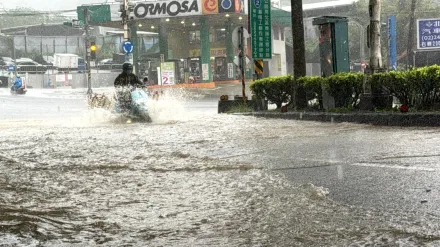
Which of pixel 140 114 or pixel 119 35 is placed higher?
pixel 119 35

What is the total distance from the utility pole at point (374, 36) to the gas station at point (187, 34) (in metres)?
29.0

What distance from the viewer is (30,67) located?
6656 centimetres

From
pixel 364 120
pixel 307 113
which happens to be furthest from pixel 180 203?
pixel 307 113

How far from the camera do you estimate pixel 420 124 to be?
12.0 metres

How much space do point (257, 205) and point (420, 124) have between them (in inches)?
300

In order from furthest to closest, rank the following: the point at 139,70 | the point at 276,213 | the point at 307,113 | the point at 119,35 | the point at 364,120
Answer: the point at 119,35 → the point at 139,70 → the point at 307,113 → the point at 364,120 → the point at 276,213

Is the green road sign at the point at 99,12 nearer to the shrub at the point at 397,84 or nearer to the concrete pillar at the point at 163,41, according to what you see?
the concrete pillar at the point at 163,41

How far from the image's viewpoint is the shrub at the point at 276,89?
1859 cm

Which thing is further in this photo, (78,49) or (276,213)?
(78,49)

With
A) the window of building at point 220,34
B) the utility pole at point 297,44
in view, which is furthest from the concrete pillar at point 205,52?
the utility pole at point 297,44

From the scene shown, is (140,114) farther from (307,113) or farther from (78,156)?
(78,156)

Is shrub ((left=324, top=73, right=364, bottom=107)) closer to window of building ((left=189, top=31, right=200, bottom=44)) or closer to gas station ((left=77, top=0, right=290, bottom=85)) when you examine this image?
gas station ((left=77, top=0, right=290, bottom=85))

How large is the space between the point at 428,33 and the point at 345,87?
14.2 metres

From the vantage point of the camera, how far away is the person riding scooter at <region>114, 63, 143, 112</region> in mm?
18594
